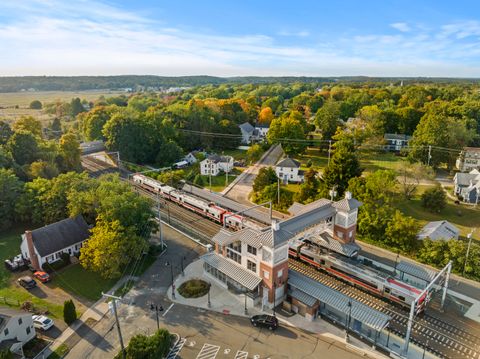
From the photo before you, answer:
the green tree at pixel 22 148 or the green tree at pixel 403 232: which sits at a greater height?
the green tree at pixel 22 148

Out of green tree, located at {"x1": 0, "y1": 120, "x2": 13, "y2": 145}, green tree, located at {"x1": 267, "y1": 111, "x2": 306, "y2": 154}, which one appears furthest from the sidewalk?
green tree, located at {"x1": 0, "y1": 120, "x2": 13, "y2": 145}

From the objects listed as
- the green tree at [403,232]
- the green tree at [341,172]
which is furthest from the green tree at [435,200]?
the green tree at [403,232]

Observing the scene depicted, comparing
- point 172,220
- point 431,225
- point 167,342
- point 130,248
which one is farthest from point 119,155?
point 431,225

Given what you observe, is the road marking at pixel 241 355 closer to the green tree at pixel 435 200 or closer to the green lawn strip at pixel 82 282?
the green lawn strip at pixel 82 282

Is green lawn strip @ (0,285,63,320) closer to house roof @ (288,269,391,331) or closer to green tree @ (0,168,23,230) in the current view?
green tree @ (0,168,23,230)

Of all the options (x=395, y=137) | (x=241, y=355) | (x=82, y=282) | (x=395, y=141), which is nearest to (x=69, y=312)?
(x=82, y=282)

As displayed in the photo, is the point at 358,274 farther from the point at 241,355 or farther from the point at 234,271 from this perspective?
the point at 241,355
